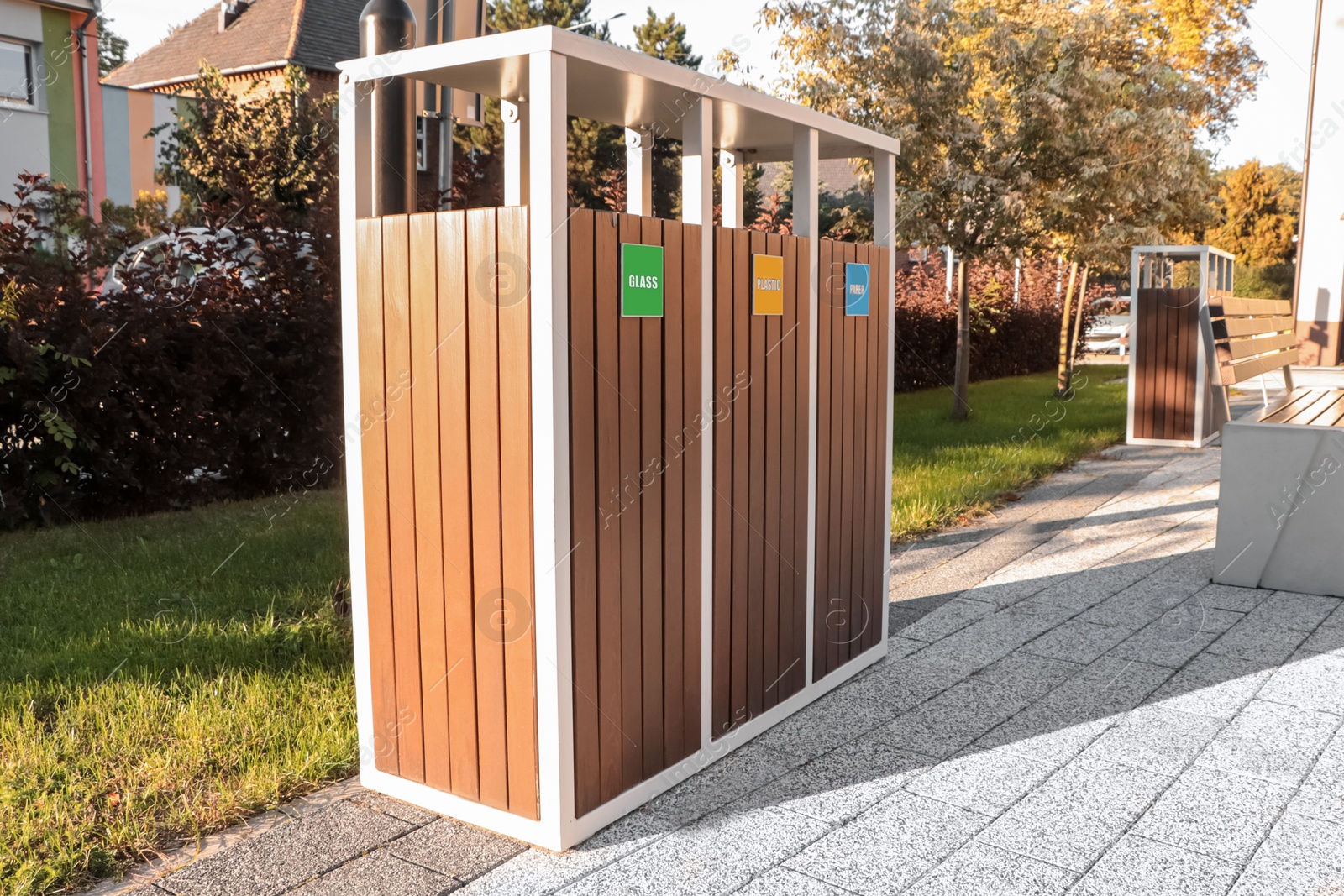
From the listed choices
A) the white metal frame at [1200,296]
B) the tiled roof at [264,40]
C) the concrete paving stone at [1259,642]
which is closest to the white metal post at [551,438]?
the concrete paving stone at [1259,642]

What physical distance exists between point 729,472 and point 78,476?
4861mm

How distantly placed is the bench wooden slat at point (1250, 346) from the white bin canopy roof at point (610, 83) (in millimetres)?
3583

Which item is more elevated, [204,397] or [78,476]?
[204,397]

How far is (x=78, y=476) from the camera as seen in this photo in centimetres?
677

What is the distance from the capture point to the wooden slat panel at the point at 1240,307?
692cm

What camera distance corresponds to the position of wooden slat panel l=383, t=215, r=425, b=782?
3156 millimetres

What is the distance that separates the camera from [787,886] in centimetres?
290

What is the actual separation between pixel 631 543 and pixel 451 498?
0.53m

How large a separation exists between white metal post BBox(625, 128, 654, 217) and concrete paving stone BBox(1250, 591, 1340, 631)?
3595mm

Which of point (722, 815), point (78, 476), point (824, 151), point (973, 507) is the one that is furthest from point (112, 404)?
point (973, 507)

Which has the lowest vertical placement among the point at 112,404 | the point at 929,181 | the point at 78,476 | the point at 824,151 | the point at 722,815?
the point at 722,815

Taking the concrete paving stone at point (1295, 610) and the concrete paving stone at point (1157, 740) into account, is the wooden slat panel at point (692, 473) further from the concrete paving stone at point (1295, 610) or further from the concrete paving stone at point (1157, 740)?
the concrete paving stone at point (1295, 610)

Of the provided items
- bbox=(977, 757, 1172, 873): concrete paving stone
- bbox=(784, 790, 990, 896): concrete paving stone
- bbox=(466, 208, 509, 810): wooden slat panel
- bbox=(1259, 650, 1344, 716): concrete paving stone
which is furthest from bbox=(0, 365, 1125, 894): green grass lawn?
bbox=(1259, 650, 1344, 716): concrete paving stone

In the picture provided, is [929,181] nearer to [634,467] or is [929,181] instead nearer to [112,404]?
[112,404]
